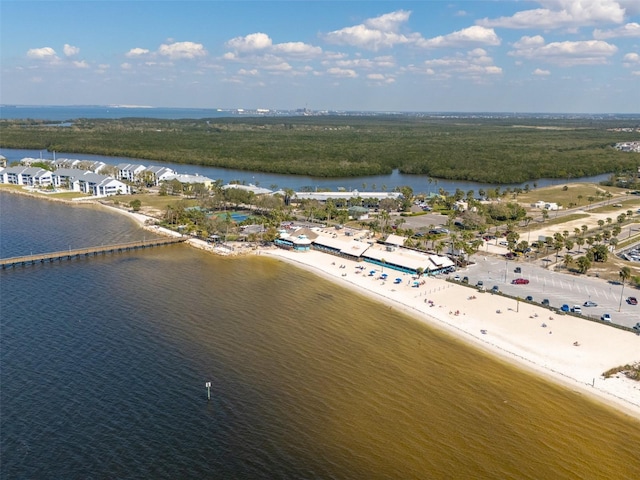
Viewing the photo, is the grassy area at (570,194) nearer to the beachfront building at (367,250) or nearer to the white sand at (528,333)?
the beachfront building at (367,250)

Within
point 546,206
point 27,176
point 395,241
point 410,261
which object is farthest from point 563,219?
point 27,176

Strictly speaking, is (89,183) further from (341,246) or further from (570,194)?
(570,194)

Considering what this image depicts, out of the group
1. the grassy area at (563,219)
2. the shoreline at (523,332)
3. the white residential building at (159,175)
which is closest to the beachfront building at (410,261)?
the shoreline at (523,332)

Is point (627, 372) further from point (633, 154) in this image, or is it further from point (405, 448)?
point (633, 154)

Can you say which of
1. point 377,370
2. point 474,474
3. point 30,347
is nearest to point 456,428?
point 474,474

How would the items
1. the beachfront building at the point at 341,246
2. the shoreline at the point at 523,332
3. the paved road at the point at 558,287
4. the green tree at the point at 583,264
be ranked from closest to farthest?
the shoreline at the point at 523,332
the paved road at the point at 558,287
the green tree at the point at 583,264
the beachfront building at the point at 341,246

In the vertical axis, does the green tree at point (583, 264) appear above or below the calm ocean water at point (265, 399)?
above

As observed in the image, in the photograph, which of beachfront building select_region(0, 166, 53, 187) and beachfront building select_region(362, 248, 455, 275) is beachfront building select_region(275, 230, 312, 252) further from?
beachfront building select_region(0, 166, 53, 187)
